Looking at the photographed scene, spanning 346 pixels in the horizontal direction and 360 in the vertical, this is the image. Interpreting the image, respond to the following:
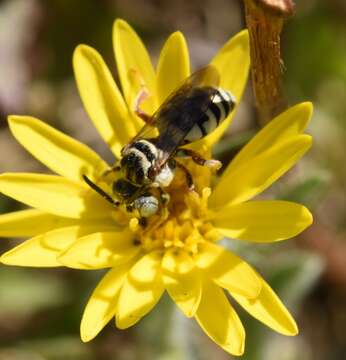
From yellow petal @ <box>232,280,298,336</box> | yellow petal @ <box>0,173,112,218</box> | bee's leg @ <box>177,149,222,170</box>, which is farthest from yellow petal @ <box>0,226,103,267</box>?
yellow petal @ <box>232,280,298,336</box>

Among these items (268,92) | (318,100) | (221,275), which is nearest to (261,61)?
(268,92)

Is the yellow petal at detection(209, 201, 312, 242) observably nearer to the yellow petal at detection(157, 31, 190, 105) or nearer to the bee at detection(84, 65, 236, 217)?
the bee at detection(84, 65, 236, 217)

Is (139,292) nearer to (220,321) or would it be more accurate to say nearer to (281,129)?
(220,321)

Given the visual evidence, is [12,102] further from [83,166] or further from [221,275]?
[221,275]

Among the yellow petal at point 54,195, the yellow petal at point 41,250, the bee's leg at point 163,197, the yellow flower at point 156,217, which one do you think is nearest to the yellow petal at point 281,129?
the yellow flower at point 156,217

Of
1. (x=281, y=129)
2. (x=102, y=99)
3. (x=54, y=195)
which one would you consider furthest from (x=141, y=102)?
(x=281, y=129)

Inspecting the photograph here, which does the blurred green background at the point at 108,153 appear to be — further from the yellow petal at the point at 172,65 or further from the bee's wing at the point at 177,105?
the bee's wing at the point at 177,105
